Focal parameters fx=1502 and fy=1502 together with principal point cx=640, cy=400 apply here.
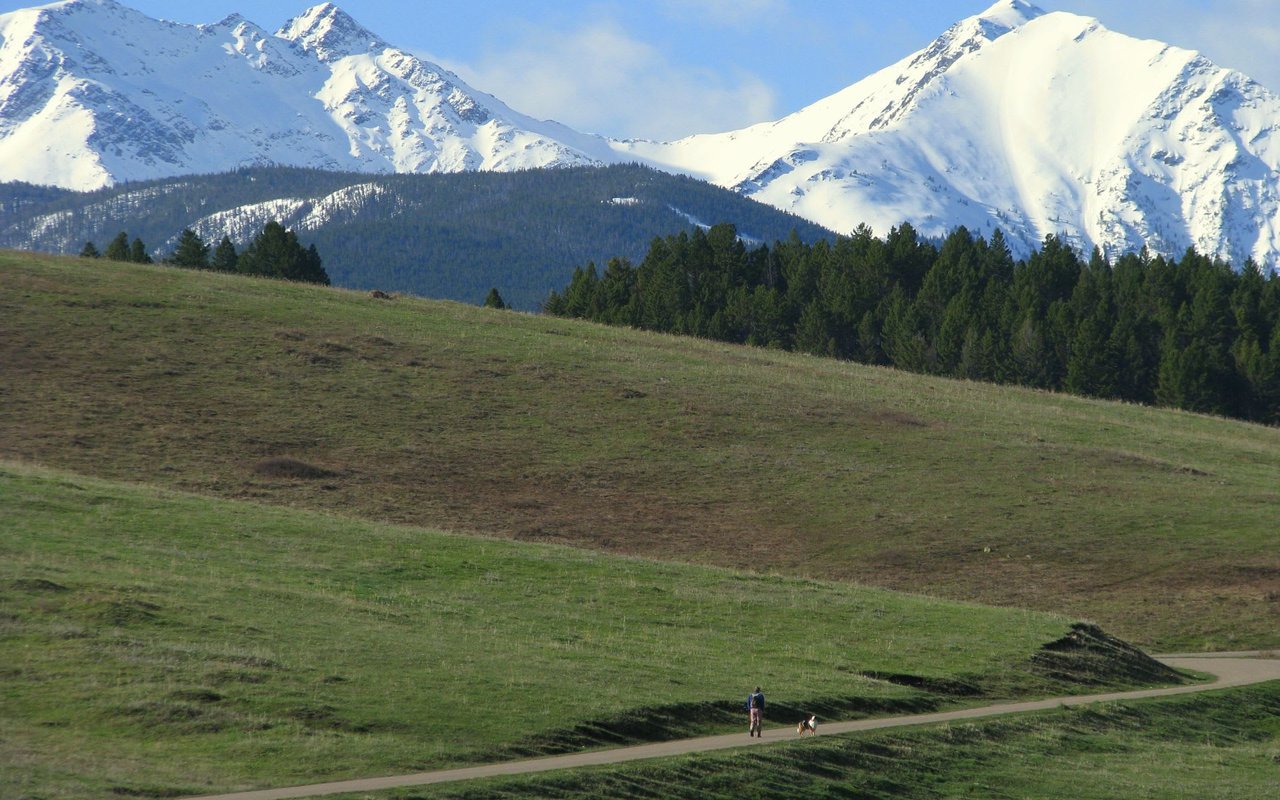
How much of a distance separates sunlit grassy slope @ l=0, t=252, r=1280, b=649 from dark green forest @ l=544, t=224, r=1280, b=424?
3294 centimetres

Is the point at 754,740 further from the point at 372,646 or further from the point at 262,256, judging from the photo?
the point at 262,256

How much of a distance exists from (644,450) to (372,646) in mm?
31427

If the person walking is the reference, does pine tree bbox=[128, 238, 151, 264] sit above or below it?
Result: above

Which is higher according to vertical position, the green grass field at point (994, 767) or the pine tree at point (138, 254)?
the pine tree at point (138, 254)

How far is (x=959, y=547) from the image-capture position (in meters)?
53.1

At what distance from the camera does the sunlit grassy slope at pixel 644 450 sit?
51.5 metres

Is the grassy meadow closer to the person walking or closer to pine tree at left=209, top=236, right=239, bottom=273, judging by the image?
the person walking

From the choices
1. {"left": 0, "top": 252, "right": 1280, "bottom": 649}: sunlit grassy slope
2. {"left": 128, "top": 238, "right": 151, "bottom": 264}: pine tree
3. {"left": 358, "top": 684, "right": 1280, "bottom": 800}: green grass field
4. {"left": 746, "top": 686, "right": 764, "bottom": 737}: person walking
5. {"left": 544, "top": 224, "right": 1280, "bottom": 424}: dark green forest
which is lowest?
{"left": 358, "top": 684, "right": 1280, "bottom": 800}: green grass field

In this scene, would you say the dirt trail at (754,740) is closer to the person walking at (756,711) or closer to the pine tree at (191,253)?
the person walking at (756,711)

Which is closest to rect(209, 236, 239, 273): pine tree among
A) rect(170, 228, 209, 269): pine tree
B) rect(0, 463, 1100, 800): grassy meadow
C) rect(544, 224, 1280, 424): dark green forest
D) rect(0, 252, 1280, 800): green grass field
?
rect(170, 228, 209, 269): pine tree

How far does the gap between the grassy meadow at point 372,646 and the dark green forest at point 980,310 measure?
75.5 m

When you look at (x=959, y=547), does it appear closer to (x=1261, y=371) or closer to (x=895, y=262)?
(x=1261, y=371)

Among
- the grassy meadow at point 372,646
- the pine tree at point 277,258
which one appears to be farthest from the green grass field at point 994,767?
the pine tree at point 277,258

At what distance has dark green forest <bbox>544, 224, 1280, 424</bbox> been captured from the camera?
11450 cm
